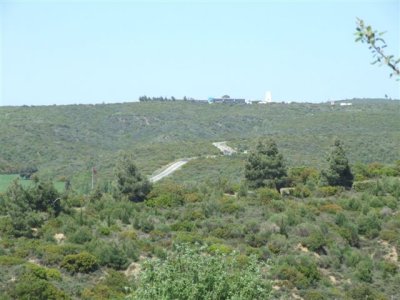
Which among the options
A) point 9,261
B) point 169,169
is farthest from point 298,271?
point 169,169

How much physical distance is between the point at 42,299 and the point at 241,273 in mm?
10248

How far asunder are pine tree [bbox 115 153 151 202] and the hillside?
2616 cm

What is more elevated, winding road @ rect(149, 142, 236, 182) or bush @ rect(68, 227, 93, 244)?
bush @ rect(68, 227, 93, 244)

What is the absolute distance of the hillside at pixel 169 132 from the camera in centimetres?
7200

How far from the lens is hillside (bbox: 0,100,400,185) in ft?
236

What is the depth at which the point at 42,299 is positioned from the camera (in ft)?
70.8

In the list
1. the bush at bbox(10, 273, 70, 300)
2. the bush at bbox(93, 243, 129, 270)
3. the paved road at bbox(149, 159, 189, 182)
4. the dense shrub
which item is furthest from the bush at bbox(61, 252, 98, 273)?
the paved road at bbox(149, 159, 189, 182)

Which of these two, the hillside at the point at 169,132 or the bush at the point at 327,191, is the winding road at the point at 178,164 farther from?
the bush at the point at 327,191

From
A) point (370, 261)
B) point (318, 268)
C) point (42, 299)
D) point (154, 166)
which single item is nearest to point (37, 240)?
point (42, 299)

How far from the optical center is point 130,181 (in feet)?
119

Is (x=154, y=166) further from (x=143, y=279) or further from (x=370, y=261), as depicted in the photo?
(x=143, y=279)

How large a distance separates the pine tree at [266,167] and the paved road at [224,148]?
108ft

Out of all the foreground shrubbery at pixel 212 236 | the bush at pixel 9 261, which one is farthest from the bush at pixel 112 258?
the bush at pixel 9 261

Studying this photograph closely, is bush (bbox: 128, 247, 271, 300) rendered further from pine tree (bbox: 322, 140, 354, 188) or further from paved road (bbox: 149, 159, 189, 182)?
paved road (bbox: 149, 159, 189, 182)
